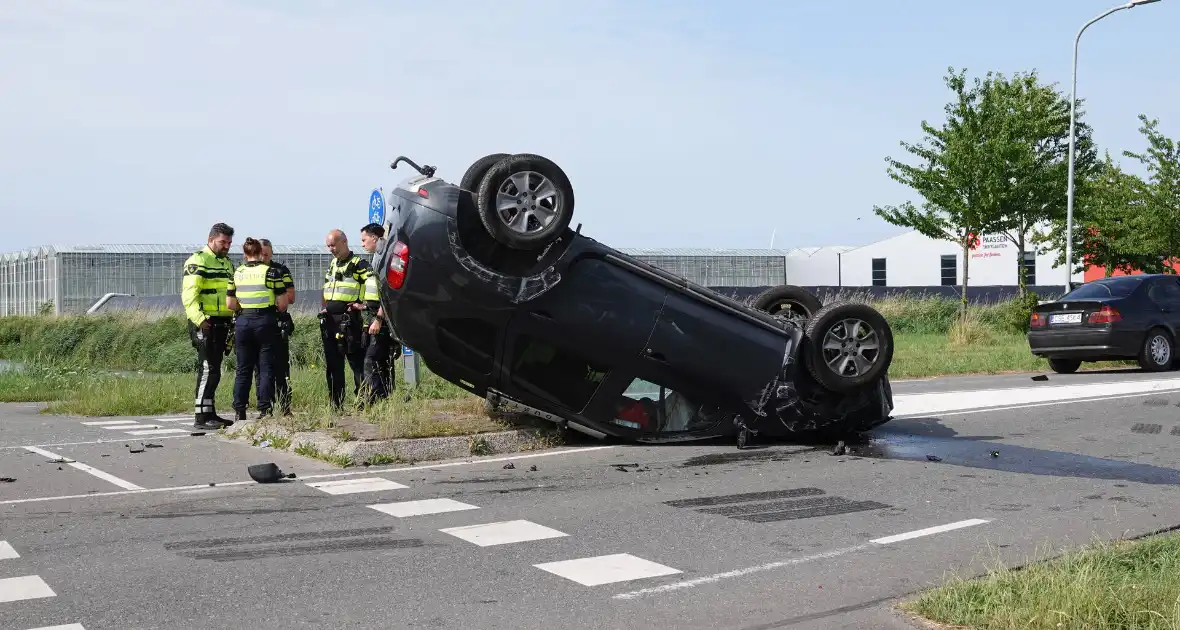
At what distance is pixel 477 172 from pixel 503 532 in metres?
2.93

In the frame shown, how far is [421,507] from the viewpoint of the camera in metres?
7.00

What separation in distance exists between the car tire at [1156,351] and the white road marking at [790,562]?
43.7 ft

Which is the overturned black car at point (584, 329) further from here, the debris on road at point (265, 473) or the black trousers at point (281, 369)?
the black trousers at point (281, 369)

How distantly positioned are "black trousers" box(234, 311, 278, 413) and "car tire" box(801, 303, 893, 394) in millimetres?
4891

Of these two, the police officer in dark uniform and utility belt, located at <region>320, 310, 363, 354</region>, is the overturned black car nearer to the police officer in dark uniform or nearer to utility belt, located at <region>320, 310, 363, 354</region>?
utility belt, located at <region>320, 310, 363, 354</region>

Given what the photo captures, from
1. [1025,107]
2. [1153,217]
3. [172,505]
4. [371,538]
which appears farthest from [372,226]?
[1153,217]

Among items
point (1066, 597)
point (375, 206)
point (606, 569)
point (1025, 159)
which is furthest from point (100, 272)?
point (1066, 597)

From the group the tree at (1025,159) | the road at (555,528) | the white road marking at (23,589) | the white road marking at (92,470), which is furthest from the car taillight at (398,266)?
the tree at (1025,159)

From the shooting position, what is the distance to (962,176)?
32625 millimetres

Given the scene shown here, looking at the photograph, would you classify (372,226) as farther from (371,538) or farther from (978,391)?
(978,391)

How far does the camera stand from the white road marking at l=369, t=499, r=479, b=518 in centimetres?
684

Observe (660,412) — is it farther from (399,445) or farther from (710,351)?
(399,445)

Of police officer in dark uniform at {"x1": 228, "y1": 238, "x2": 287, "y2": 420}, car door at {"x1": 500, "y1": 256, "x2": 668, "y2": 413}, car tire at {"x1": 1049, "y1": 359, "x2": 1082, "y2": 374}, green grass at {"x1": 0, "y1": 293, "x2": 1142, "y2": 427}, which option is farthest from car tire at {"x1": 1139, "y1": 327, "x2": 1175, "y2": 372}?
police officer in dark uniform at {"x1": 228, "y1": 238, "x2": 287, "y2": 420}

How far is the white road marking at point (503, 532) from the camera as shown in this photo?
6.09 meters
